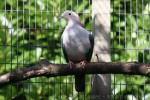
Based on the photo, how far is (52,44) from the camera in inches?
249

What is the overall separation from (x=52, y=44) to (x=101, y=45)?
1232mm

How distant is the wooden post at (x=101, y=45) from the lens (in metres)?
5.16

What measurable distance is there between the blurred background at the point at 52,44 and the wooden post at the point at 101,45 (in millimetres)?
280

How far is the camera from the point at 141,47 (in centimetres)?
574

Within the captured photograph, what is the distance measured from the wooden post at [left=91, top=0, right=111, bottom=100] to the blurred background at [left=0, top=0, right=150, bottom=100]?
0.92 feet

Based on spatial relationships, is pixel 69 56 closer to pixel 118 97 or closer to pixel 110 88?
pixel 110 88

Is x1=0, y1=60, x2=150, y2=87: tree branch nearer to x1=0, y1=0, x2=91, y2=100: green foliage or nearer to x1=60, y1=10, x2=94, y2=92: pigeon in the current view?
x1=60, y1=10, x2=94, y2=92: pigeon

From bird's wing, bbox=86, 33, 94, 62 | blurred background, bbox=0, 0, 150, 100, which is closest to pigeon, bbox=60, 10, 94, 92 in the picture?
bird's wing, bbox=86, 33, 94, 62

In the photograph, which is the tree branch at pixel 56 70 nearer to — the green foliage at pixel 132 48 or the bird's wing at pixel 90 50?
Result: the bird's wing at pixel 90 50

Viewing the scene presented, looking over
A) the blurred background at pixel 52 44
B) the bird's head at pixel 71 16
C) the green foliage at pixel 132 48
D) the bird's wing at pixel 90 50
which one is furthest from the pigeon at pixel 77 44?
the green foliage at pixel 132 48

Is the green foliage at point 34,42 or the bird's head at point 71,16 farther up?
the bird's head at point 71,16

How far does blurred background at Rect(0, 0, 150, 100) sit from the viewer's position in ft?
18.6

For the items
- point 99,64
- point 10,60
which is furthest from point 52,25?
point 99,64

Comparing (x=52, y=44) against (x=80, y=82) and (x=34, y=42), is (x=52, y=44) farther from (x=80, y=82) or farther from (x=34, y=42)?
(x=80, y=82)
